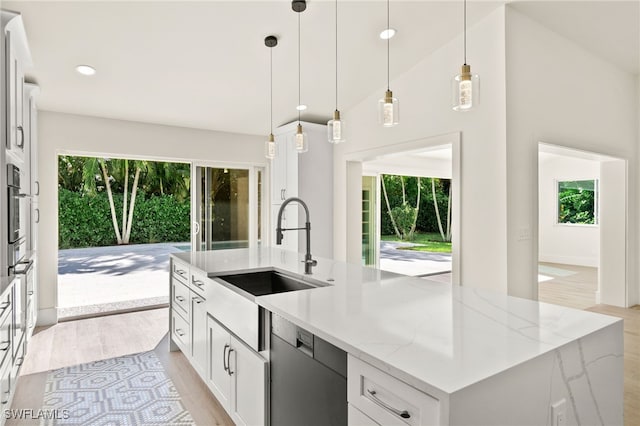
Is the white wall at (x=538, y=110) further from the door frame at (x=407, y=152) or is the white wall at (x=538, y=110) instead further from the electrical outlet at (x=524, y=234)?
the door frame at (x=407, y=152)

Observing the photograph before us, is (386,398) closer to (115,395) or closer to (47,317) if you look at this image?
(115,395)

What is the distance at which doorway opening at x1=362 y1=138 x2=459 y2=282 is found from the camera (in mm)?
4922

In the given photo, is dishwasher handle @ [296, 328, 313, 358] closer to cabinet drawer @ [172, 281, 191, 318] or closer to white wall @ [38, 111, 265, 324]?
cabinet drawer @ [172, 281, 191, 318]

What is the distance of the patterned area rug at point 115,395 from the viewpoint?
7.59 feet

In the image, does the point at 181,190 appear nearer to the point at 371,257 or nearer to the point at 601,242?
the point at 371,257

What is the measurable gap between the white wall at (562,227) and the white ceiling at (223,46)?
4.60 meters

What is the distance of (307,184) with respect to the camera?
16.6 feet

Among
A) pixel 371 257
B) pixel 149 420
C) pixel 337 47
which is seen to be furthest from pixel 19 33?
pixel 371 257

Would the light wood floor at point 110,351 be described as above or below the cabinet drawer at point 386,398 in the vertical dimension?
below

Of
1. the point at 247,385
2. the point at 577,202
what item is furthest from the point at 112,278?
the point at 577,202

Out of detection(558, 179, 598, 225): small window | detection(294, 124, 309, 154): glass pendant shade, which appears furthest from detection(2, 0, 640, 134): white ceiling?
detection(558, 179, 598, 225): small window

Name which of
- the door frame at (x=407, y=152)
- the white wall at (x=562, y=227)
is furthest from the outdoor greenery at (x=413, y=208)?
the door frame at (x=407, y=152)

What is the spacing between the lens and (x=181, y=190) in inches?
437

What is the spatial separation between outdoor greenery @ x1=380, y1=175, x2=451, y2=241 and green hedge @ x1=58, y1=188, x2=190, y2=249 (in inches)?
269
